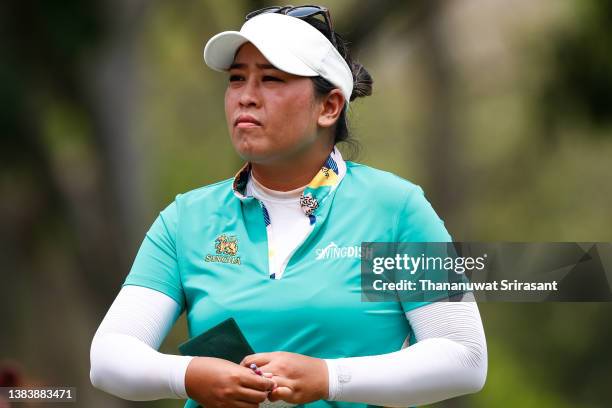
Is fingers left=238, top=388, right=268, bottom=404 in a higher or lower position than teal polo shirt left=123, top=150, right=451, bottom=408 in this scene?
lower

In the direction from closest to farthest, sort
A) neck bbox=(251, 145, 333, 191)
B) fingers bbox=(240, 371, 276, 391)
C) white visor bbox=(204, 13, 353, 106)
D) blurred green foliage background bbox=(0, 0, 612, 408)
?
fingers bbox=(240, 371, 276, 391) < white visor bbox=(204, 13, 353, 106) < neck bbox=(251, 145, 333, 191) < blurred green foliage background bbox=(0, 0, 612, 408)

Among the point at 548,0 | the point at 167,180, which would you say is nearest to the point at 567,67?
the point at 548,0

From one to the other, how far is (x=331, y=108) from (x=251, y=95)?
240mm

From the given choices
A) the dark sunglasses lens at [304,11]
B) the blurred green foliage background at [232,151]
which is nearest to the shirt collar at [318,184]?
the dark sunglasses lens at [304,11]

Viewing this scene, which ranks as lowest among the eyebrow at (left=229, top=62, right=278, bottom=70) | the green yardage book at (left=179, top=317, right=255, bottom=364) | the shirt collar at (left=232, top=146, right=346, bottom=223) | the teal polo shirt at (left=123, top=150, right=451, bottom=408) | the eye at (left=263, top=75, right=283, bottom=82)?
the green yardage book at (left=179, top=317, right=255, bottom=364)

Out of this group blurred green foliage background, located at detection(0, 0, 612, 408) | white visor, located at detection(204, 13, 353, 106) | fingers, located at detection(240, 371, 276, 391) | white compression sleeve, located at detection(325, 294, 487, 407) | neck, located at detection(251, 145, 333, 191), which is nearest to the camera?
fingers, located at detection(240, 371, 276, 391)

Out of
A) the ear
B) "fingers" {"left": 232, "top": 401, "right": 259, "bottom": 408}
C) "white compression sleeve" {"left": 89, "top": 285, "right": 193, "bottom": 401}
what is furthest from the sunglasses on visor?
"fingers" {"left": 232, "top": 401, "right": 259, "bottom": 408}

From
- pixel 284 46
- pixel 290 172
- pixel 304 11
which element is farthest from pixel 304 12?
pixel 290 172

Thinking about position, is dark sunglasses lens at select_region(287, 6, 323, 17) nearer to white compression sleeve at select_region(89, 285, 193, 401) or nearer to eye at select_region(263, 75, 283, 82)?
eye at select_region(263, 75, 283, 82)

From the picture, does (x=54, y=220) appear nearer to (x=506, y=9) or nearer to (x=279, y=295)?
(x=506, y=9)

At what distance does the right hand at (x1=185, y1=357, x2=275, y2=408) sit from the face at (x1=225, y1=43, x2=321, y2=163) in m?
0.56

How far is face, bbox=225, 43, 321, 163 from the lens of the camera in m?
3.21

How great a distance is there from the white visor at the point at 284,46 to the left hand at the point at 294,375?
71 cm

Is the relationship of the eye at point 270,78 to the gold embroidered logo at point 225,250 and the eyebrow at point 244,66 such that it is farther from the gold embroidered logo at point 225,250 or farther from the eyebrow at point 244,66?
the gold embroidered logo at point 225,250
